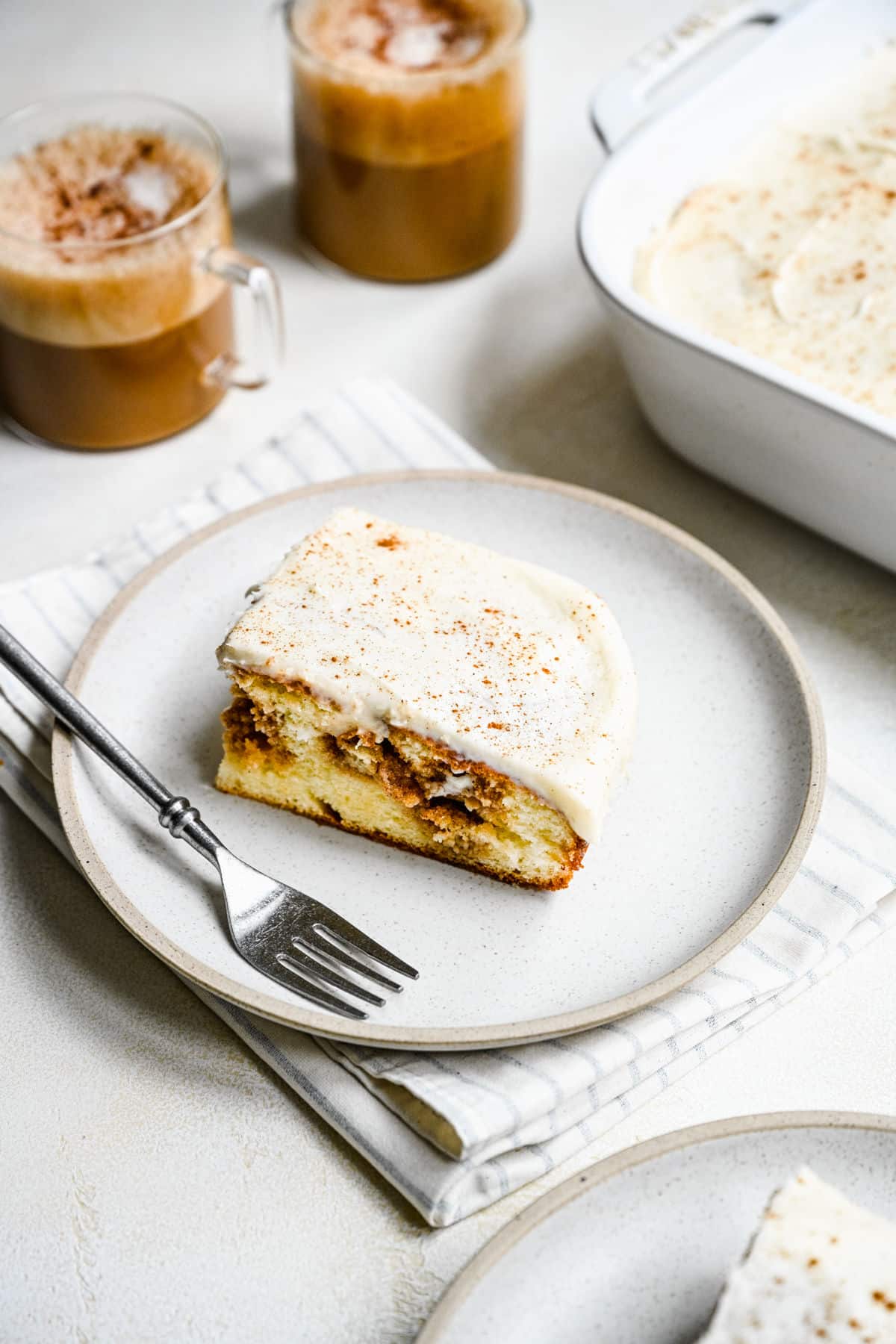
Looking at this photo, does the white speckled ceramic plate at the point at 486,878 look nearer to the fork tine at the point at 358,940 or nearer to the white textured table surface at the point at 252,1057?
the fork tine at the point at 358,940

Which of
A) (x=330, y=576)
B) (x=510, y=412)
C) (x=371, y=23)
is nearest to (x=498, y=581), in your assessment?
(x=330, y=576)

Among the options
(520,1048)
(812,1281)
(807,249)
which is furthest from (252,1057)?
(807,249)

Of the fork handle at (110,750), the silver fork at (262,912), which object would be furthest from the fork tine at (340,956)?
the fork handle at (110,750)

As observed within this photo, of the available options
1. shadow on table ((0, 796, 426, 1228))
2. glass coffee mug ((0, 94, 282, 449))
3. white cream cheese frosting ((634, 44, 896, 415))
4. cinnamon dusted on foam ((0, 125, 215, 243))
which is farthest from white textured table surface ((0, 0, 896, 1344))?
cinnamon dusted on foam ((0, 125, 215, 243))

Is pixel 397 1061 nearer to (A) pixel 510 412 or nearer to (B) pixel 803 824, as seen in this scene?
(B) pixel 803 824

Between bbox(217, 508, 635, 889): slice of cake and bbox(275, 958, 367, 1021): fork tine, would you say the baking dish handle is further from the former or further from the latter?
bbox(275, 958, 367, 1021): fork tine

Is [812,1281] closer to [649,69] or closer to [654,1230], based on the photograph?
[654,1230]
